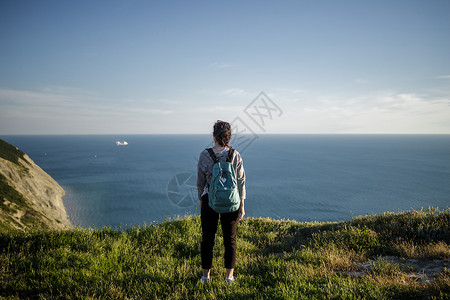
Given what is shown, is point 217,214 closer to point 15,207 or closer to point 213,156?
point 213,156

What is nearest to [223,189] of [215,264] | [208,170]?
[208,170]

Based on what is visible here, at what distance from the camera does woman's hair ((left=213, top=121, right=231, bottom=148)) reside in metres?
3.67

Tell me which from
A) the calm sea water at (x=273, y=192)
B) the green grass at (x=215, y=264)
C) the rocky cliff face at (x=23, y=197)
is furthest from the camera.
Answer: the calm sea water at (x=273, y=192)

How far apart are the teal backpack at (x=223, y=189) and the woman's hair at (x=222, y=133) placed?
34 centimetres

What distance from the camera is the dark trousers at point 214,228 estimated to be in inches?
140

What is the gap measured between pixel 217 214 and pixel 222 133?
1.39m

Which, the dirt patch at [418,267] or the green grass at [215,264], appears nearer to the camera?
the green grass at [215,264]

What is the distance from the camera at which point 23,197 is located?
117 feet

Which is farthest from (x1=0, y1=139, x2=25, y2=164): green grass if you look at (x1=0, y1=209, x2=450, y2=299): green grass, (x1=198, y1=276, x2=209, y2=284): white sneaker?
(x1=198, y1=276, x2=209, y2=284): white sneaker

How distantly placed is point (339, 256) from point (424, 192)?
9117 centimetres

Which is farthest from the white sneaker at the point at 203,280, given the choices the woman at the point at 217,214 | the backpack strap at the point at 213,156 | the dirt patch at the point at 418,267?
the dirt patch at the point at 418,267

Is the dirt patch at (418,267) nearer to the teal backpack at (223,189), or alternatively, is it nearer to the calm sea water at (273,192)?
the teal backpack at (223,189)

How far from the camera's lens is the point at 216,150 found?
368 centimetres

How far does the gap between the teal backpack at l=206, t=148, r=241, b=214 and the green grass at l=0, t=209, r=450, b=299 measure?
131 cm
